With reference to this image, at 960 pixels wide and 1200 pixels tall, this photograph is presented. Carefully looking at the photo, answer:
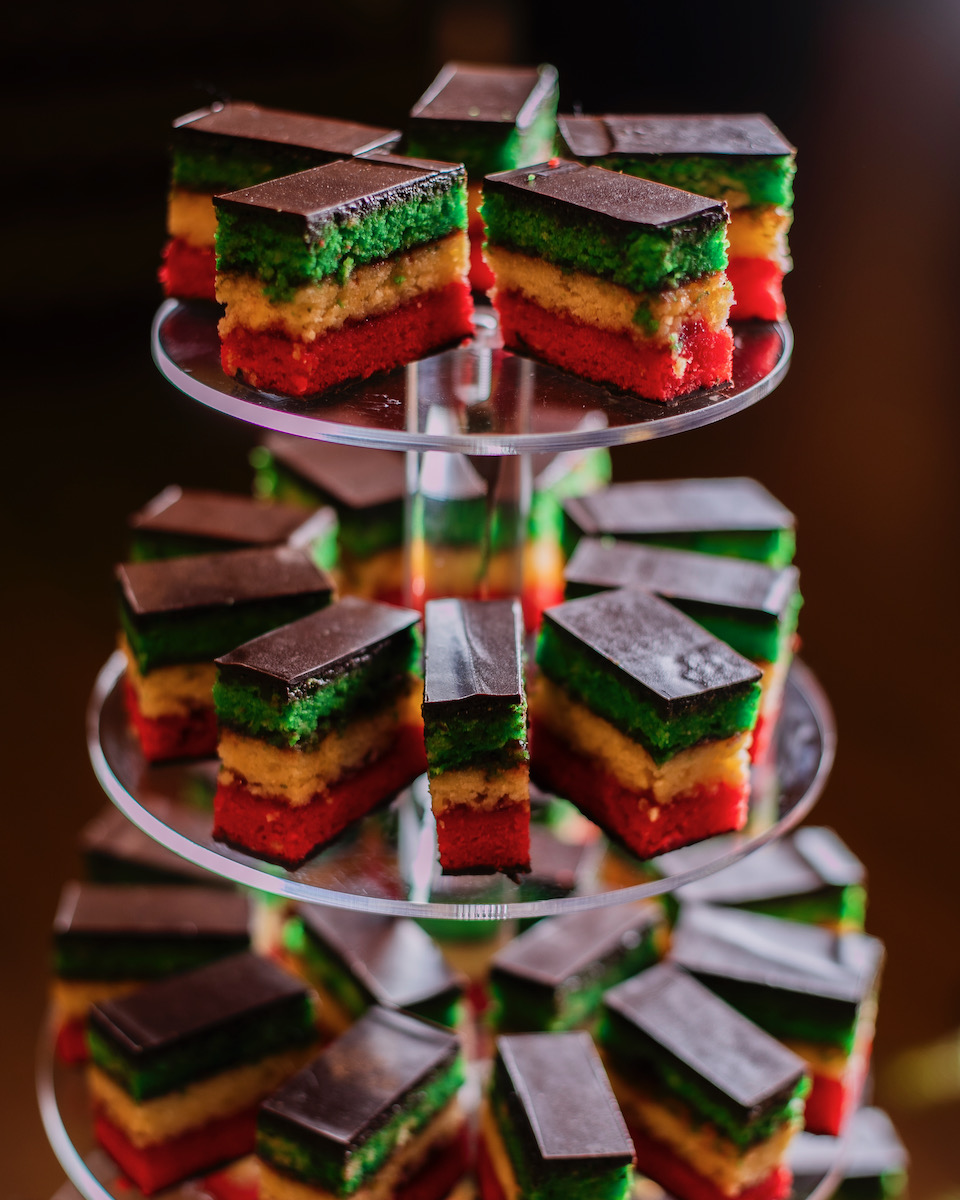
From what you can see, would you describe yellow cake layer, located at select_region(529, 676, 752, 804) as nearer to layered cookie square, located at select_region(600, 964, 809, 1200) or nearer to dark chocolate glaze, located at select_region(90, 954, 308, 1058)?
layered cookie square, located at select_region(600, 964, 809, 1200)

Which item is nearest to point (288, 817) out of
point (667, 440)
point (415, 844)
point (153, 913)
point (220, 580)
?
point (415, 844)

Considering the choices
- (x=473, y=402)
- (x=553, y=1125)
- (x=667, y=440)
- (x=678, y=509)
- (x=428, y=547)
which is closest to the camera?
(x=473, y=402)

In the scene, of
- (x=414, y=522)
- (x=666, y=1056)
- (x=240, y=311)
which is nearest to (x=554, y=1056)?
(x=666, y=1056)

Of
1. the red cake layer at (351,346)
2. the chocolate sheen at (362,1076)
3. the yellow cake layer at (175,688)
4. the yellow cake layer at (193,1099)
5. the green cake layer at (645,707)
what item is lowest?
the yellow cake layer at (193,1099)

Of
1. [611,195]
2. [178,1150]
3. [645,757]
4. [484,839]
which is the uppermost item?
[611,195]

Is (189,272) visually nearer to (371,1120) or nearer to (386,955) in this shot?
(386,955)

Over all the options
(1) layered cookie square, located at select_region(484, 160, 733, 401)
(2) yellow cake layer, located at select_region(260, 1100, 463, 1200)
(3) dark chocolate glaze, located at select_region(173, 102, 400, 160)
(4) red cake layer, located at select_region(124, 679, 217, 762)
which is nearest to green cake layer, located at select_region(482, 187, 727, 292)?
(1) layered cookie square, located at select_region(484, 160, 733, 401)

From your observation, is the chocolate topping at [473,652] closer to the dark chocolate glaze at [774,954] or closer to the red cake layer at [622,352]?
the red cake layer at [622,352]

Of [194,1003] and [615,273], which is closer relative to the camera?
[615,273]

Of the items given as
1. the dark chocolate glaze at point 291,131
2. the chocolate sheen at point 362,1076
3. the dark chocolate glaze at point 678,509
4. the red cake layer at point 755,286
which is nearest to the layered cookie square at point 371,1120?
the chocolate sheen at point 362,1076
